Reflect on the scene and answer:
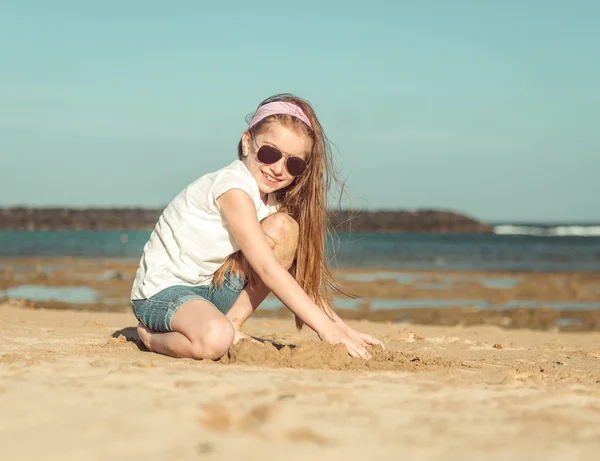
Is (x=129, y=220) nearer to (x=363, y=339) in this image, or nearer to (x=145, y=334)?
(x=145, y=334)

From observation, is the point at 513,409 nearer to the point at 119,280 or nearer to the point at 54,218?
the point at 119,280

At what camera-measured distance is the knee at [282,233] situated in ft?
12.9

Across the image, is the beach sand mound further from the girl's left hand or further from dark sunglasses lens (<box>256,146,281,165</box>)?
dark sunglasses lens (<box>256,146,281,165</box>)

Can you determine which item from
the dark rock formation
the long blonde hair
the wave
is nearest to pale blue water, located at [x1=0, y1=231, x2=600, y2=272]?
the long blonde hair

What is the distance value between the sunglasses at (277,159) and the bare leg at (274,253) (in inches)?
11.0

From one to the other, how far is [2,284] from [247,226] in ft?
29.9

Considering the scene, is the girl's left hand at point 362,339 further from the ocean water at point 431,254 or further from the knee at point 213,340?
the ocean water at point 431,254

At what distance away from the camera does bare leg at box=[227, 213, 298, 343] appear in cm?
393

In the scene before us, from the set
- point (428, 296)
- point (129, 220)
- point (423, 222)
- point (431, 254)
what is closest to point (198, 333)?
point (428, 296)

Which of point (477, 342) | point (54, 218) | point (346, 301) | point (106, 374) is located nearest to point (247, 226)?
point (106, 374)

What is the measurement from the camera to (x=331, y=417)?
2.29m

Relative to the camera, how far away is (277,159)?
12.6 feet

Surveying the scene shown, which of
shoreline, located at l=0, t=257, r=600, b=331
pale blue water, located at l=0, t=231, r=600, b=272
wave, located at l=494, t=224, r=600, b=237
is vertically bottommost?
wave, located at l=494, t=224, r=600, b=237

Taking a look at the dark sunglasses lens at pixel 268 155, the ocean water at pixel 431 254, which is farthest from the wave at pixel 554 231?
the dark sunglasses lens at pixel 268 155
